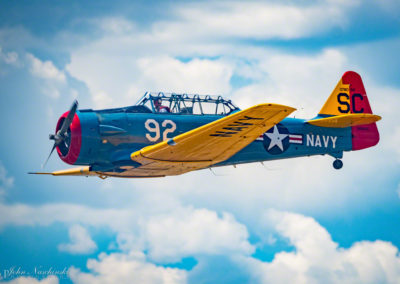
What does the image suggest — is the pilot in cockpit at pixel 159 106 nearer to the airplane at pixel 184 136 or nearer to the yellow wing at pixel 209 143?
the airplane at pixel 184 136

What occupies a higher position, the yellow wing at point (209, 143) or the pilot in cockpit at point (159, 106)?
the pilot in cockpit at point (159, 106)

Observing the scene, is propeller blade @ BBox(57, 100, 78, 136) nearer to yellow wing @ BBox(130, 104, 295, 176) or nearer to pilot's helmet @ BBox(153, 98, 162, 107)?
yellow wing @ BBox(130, 104, 295, 176)

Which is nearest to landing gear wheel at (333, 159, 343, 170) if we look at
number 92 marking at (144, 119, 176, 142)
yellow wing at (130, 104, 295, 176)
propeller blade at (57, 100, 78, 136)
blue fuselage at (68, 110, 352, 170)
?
blue fuselage at (68, 110, 352, 170)

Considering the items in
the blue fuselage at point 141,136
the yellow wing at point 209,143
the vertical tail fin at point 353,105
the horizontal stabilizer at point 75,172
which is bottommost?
the yellow wing at point 209,143

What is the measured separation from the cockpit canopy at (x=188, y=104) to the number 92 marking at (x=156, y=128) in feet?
1.48

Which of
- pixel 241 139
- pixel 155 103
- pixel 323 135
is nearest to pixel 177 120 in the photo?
pixel 155 103

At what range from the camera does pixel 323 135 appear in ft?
76.5

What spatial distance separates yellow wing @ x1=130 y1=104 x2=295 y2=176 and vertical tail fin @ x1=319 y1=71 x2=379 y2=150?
17.3ft

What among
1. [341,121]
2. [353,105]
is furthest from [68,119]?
[353,105]

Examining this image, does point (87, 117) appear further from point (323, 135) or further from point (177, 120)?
point (323, 135)

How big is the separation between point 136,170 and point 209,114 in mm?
2757

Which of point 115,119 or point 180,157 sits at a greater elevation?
point 115,119

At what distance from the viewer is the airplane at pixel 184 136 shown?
62.1ft

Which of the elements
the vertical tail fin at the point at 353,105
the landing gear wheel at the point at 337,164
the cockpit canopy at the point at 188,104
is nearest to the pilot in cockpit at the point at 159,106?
the cockpit canopy at the point at 188,104
